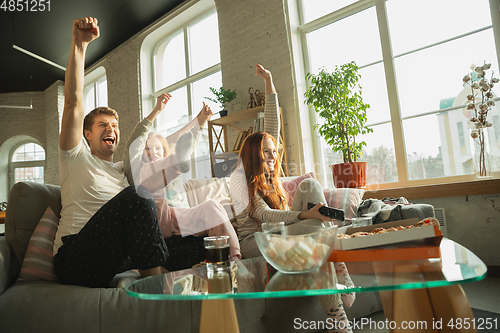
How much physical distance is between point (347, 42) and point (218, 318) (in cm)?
301

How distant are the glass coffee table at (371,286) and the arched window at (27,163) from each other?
24.9 ft

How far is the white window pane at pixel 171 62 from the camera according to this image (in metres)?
4.71

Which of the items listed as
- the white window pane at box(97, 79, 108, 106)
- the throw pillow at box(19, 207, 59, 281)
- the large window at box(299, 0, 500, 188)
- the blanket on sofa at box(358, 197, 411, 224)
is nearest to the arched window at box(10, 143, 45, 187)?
the white window pane at box(97, 79, 108, 106)

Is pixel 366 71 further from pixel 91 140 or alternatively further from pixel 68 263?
pixel 68 263

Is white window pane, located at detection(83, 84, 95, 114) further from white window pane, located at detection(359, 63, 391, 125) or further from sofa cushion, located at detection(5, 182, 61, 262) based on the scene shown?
sofa cushion, located at detection(5, 182, 61, 262)

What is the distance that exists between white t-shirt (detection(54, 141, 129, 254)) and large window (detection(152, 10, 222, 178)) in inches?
101

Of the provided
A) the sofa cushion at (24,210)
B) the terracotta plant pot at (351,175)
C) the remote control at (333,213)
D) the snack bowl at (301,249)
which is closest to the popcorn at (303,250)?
the snack bowl at (301,249)

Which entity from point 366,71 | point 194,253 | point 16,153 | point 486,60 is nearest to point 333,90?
point 366,71

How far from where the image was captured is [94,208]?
1.21 meters

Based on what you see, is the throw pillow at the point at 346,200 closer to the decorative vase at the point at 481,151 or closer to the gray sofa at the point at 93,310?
the gray sofa at the point at 93,310

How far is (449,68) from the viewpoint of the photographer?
2590 mm

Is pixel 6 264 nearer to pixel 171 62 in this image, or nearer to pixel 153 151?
pixel 153 151

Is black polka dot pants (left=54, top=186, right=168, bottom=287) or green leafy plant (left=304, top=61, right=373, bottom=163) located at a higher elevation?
green leafy plant (left=304, top=61, right=373, bottom=163)

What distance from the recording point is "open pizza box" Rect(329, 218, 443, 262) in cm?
65
